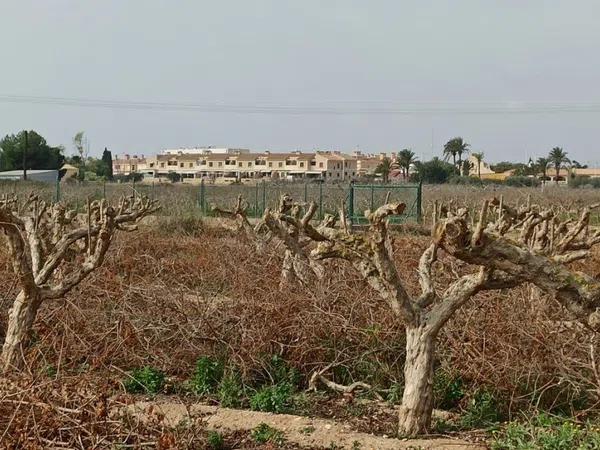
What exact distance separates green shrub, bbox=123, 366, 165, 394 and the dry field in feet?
0.35

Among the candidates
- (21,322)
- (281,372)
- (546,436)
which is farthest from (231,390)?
(546,436)

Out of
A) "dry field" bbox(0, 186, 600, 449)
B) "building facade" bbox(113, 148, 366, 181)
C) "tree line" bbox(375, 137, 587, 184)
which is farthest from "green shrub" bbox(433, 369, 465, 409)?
"building facade" bbox(113, 148, 366, 181)

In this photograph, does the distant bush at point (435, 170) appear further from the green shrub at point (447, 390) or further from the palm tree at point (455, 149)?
the green shrub at point (447, 390)

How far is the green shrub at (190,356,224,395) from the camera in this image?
8321 millimetres

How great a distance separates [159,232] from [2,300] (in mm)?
12296

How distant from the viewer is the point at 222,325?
29.7 ft

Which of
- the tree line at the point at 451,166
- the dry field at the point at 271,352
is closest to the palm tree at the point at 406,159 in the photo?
the tree line at the point at 451,166

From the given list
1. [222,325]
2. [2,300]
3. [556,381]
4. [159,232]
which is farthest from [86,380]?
[159,232]

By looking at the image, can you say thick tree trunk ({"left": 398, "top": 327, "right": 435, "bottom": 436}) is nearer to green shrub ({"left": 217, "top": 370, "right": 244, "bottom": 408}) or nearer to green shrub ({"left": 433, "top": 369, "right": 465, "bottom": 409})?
green shrub ({"left": 433, "top": 369, "right": 465, "bottom": 409})

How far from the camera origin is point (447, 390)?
7.85 m

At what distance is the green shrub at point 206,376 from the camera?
832cm

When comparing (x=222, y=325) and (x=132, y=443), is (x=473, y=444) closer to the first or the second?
(x=132, y=443)

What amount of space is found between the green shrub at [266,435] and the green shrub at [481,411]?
1.63m

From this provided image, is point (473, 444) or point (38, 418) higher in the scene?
point (38, 418)
